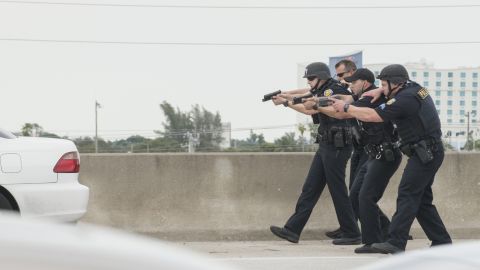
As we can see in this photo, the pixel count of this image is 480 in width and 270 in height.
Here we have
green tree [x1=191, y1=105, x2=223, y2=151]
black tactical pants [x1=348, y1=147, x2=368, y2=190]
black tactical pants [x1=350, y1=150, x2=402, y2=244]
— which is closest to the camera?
black tactical pants [x1=350, y1=150, x2=402, y2=244]

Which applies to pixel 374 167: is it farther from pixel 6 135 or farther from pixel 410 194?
pixel 6 135

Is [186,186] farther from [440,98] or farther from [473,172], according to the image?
[440,98]

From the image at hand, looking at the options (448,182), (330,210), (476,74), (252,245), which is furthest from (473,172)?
(476,74)

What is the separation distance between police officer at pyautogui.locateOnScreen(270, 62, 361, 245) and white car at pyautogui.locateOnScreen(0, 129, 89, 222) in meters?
2.22

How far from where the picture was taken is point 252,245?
9.00 metres

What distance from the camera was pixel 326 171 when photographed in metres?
8.81

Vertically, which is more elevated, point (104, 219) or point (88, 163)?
point (88, 163)

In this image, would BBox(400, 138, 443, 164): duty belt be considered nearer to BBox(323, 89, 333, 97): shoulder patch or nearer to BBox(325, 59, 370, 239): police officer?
BBox(323, 89, 333, 97): shoulder patch

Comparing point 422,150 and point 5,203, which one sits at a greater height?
point 422,150

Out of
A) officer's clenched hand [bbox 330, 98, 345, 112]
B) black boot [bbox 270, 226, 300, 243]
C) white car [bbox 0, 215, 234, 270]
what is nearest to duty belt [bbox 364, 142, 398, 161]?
officer's clenched hand [bbox 330, 98, 345, 112]

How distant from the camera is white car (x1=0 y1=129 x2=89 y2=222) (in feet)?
23.6

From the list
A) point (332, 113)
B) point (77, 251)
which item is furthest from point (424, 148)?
point (77, 251)

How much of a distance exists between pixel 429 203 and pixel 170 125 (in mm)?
95978

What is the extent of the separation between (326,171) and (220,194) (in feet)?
4.07
